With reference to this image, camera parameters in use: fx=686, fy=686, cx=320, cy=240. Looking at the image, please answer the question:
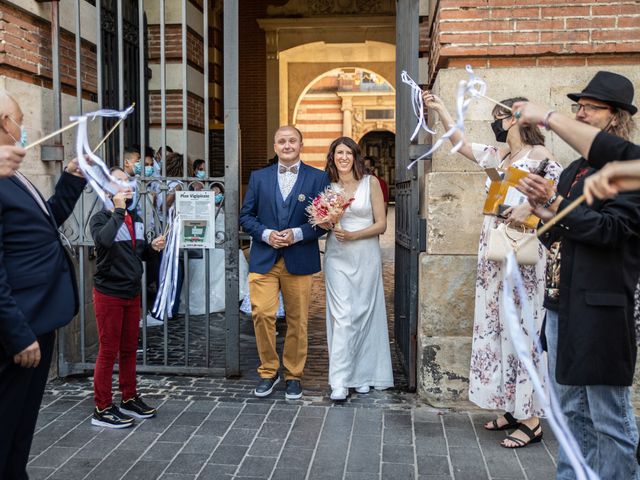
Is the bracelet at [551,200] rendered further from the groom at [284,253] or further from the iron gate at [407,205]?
the groom at [284,253]

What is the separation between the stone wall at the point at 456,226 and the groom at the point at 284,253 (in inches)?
37.5

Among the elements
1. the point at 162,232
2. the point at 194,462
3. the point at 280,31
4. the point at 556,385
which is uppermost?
the point at 280,31

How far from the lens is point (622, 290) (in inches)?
121

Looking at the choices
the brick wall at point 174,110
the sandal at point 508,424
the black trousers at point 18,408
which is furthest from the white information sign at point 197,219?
the brick wall at point 174,110

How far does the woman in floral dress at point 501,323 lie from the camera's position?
4453 millimetres

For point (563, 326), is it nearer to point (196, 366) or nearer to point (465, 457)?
point (465, 457)

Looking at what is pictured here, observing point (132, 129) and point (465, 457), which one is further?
point (132, 129)

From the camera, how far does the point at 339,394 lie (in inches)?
213

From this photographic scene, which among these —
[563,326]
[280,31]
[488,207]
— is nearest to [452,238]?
[488,207]

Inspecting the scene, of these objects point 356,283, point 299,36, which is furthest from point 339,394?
point 299,36

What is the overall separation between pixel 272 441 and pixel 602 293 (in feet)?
8.01

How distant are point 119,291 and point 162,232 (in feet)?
3.95

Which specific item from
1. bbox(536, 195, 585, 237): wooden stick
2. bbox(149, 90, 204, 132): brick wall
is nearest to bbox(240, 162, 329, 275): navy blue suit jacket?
bbox(536, 195, 585, 237): wooden stick

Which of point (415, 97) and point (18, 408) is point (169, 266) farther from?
point (18, 408)
